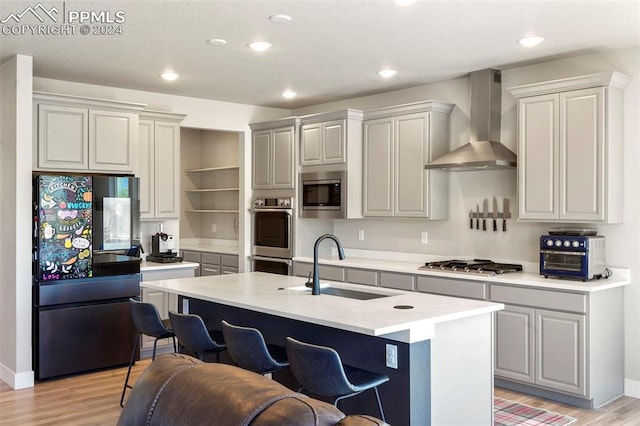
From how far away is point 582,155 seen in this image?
14.3 feet

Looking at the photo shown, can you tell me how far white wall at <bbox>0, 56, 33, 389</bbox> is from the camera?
4602mm

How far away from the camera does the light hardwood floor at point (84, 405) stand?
394 centimetres

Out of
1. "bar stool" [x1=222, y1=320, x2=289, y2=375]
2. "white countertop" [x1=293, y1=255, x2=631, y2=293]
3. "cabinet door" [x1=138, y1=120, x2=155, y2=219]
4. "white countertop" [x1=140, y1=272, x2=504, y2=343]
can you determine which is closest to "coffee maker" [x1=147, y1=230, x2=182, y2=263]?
"cabinet door" [x1=138, y1=120, x2=155, y2=219]

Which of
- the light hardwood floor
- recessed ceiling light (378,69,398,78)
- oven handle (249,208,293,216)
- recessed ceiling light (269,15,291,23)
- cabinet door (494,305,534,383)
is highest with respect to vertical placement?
recessed ceiling light (378,69,398,78)

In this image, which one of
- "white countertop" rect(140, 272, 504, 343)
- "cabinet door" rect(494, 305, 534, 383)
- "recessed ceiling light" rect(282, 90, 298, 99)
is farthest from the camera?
"recessed ceiling light" rect(282, 90, 298, 99)

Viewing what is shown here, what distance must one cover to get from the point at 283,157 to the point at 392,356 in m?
4.05

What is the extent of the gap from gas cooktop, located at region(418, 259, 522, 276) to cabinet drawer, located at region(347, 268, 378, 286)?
48cm

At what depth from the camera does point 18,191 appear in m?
4.61

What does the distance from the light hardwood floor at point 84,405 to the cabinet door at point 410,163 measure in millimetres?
1830

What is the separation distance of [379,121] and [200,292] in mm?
2908

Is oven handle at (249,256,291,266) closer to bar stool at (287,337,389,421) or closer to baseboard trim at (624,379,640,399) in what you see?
baseboard trim at (624,379,640,399)

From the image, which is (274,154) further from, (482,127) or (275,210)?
(482,127)

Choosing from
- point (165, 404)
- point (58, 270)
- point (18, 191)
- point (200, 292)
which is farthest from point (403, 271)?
point (165, 404)

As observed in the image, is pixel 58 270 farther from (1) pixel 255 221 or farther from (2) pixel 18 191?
(1) pixel 255 221
